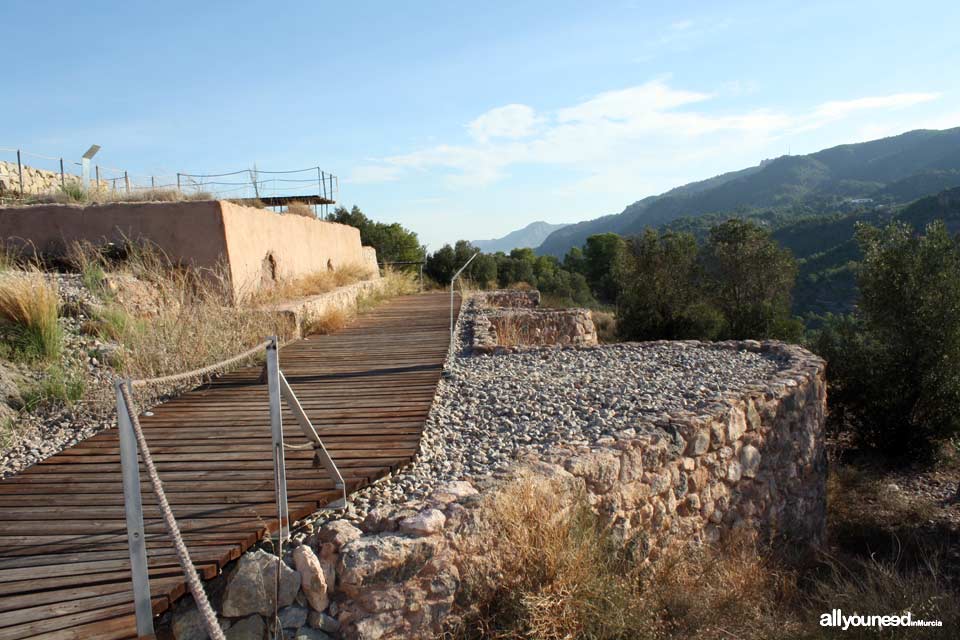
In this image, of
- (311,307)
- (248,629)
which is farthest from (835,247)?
(248,629)

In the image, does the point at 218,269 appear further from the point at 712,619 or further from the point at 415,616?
the point at 712,619

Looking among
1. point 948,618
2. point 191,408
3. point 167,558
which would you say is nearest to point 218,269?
point 191,408

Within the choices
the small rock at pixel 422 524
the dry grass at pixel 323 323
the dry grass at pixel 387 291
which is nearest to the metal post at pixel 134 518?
the small rock at pixel 422 524

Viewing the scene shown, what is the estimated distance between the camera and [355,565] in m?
2.49

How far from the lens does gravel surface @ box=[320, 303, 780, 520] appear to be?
3466mm

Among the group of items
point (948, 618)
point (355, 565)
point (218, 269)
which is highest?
point (218, 269)

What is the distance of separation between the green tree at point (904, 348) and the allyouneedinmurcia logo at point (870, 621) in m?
7.10

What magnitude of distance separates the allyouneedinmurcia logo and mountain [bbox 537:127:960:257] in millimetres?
58936

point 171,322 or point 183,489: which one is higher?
point 171,322

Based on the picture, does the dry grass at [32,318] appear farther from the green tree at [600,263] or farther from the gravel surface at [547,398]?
the green tree at [600,263]

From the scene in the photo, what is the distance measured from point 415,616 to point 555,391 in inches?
109

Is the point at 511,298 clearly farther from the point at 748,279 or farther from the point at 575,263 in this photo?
the point at 575,263

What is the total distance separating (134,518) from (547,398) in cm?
337

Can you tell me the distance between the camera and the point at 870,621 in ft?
10.8
